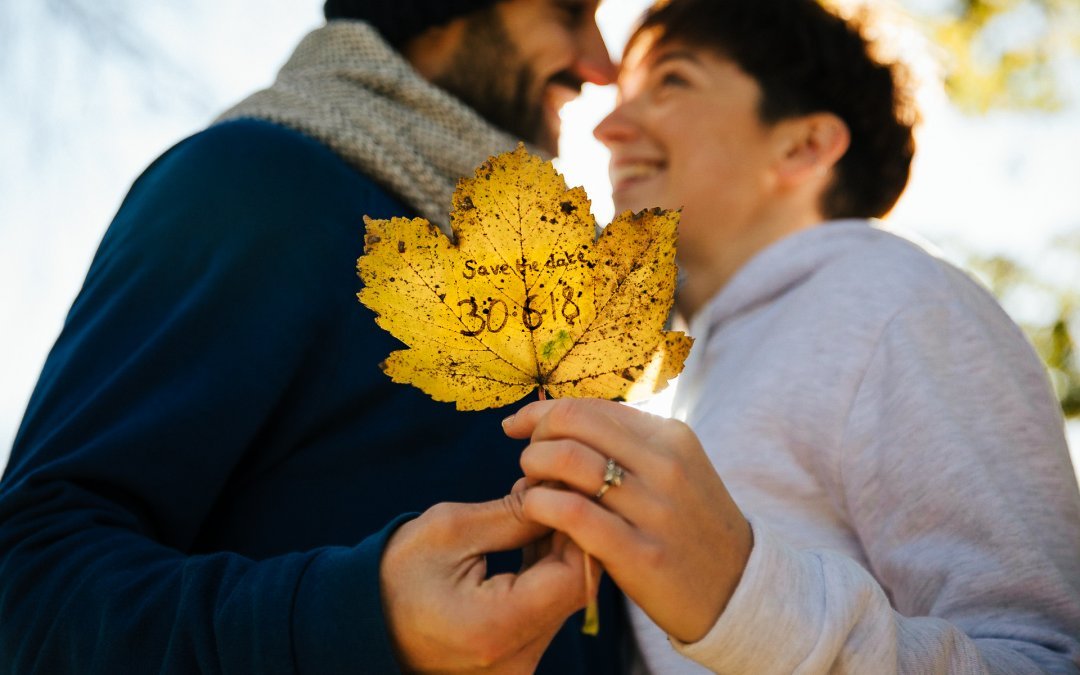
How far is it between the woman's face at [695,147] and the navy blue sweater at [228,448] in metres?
0.76

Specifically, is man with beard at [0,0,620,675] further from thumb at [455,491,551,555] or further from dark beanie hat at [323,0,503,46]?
dark beanie hat at [323,0,503,46]

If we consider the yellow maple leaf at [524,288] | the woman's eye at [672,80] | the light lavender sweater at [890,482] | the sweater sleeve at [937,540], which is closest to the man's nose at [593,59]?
the woman's eye at [672,80]

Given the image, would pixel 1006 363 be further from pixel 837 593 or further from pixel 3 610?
pixel 3 610

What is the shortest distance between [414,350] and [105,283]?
0.49 m

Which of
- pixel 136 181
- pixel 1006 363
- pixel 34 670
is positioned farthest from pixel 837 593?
pixel 136 181

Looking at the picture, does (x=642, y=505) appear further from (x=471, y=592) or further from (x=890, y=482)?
(x=890, y=482)

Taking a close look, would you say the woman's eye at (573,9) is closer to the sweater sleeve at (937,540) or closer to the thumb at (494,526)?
the sweater sleeve at (937,540)

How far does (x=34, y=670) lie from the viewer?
0.82m

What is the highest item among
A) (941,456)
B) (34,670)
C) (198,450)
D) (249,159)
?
(249,159)

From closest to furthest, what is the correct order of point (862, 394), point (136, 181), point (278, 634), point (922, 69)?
point (278, 634) < point (862, 394) < point (136, 181) < point (922, 69)

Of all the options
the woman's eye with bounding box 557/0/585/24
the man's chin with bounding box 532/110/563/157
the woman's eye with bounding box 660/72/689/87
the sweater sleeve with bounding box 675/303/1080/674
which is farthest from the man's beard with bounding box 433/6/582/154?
the sweater sleeve with bounding box 675/303/1080/674

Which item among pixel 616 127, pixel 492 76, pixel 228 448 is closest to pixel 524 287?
pixel 228 448

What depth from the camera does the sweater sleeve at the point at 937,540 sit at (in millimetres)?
772

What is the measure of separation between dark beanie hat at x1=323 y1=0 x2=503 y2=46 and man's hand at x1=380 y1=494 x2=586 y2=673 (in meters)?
1.30
